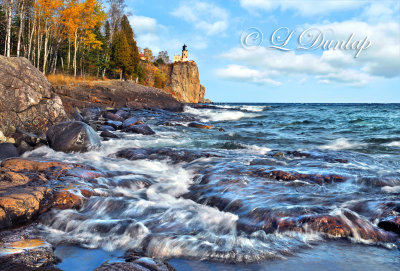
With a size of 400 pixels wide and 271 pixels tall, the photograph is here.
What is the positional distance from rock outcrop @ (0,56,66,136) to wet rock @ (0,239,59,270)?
24.7 ft

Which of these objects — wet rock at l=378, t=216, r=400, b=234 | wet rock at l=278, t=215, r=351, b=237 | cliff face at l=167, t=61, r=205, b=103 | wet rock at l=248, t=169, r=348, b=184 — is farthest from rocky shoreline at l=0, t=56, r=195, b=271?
cliff face at l=167, t=61, r=205, b=103

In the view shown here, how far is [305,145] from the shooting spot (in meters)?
12.6

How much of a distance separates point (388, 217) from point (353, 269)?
4.94ft

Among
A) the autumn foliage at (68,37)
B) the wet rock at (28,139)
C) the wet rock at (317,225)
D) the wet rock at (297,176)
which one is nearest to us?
the wet rock at (317,225)

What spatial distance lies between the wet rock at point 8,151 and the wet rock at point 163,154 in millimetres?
2589

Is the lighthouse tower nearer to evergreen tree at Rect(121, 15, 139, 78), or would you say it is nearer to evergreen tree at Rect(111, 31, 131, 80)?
evergreen tree at Rect(121, 15, 139, 78)

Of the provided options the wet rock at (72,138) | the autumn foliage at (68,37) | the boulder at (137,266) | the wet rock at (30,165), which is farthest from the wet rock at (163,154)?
the autumn foliage at (68,37)

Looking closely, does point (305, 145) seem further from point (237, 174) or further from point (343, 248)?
point (343, 248)

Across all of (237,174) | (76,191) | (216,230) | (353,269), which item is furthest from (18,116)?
(353,269)

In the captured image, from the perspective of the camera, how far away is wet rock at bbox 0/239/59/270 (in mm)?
2609

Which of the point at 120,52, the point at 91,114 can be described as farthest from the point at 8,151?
the point at 120,52

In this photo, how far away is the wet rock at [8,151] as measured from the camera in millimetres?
7606

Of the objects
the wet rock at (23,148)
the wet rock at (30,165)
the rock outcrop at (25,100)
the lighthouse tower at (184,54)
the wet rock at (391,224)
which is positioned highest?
the lighthouse tower at (184,54)

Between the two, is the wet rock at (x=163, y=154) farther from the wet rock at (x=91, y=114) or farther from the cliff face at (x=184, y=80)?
the cliff face at (x=184, y=80)
